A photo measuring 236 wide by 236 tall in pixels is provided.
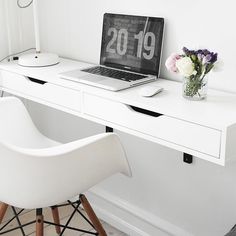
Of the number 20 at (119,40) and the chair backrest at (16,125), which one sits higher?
the number 20 at (119,40)

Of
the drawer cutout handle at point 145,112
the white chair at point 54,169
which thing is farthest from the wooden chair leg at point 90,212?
the drawer cutout handle at point 145,112

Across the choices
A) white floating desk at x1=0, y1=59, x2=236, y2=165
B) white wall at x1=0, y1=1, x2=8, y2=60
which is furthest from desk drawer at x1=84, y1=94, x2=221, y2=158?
white wall at x1=0, y1=1, x2=8, y2=60

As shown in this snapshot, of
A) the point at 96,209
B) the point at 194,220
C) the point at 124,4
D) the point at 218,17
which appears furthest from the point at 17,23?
the point at 194,220

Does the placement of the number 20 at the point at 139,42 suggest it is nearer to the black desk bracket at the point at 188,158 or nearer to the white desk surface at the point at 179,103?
the white desk surface at the point at 179,103

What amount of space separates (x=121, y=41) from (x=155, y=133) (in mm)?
583

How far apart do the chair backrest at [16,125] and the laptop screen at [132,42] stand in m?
0.44

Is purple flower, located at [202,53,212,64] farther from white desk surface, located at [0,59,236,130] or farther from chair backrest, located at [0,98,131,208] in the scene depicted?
chair backrest, located at [0,98,131,208]

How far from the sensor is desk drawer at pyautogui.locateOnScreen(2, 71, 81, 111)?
1834 millimetres

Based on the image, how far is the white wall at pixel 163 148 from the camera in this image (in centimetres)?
169

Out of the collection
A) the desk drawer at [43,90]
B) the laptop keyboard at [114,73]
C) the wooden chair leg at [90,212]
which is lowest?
the wooden chair leg at [90,212]

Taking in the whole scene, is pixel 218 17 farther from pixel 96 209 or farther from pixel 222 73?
pixel 96 209

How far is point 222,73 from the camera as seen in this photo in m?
1.69

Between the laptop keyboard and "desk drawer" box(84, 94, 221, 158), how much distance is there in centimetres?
17

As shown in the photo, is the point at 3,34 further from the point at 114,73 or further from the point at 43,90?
the point at 114,73
